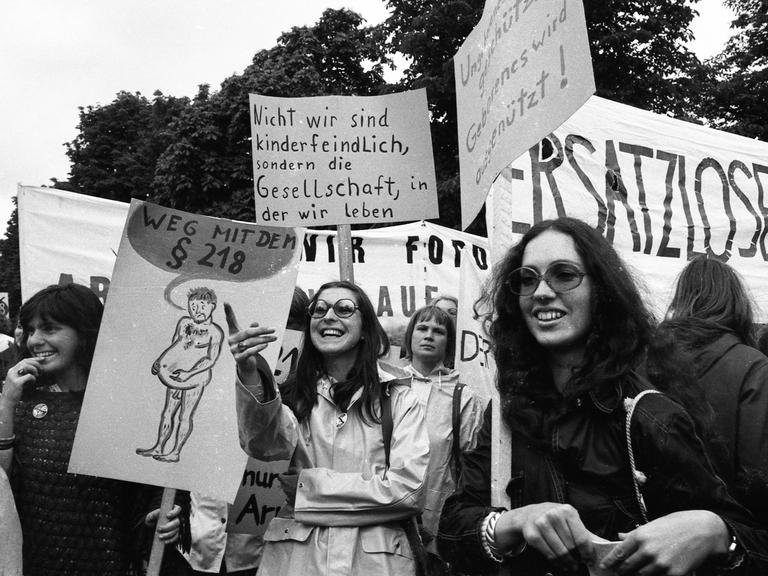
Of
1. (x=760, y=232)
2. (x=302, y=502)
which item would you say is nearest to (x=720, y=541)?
(x=302, y=502)

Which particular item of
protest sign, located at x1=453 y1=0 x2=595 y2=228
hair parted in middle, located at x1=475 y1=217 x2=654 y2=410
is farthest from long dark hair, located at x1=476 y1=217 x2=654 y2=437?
protest sign, located at x1=453 y1=0 x2=595 y2=228

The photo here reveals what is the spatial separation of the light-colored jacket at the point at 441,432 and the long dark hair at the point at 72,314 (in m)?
1.30

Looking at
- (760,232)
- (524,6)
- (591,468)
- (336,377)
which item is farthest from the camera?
(760,232)

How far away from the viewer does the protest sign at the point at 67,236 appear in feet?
16.3

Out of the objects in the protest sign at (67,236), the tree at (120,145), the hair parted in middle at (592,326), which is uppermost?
the tree at (120,145)

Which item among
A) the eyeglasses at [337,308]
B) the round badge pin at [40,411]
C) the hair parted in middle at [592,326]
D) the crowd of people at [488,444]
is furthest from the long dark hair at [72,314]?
the hair parted in middle at [592,326]

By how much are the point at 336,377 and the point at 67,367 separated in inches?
37.8

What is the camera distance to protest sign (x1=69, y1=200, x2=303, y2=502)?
7.91 ft

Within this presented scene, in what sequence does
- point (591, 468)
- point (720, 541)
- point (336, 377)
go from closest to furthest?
point (720, 541) → point (591, 468) → point (336, 377)

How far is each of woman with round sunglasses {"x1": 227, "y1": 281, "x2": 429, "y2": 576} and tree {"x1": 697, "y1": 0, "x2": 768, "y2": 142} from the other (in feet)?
62.7

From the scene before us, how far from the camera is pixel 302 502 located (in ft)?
8.05

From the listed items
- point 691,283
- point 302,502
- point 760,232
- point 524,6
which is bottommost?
point 302,502

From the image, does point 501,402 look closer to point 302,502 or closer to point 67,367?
point 302,502

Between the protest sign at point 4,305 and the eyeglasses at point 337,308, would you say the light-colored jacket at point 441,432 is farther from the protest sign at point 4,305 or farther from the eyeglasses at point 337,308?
the protest sign at point 4,305
